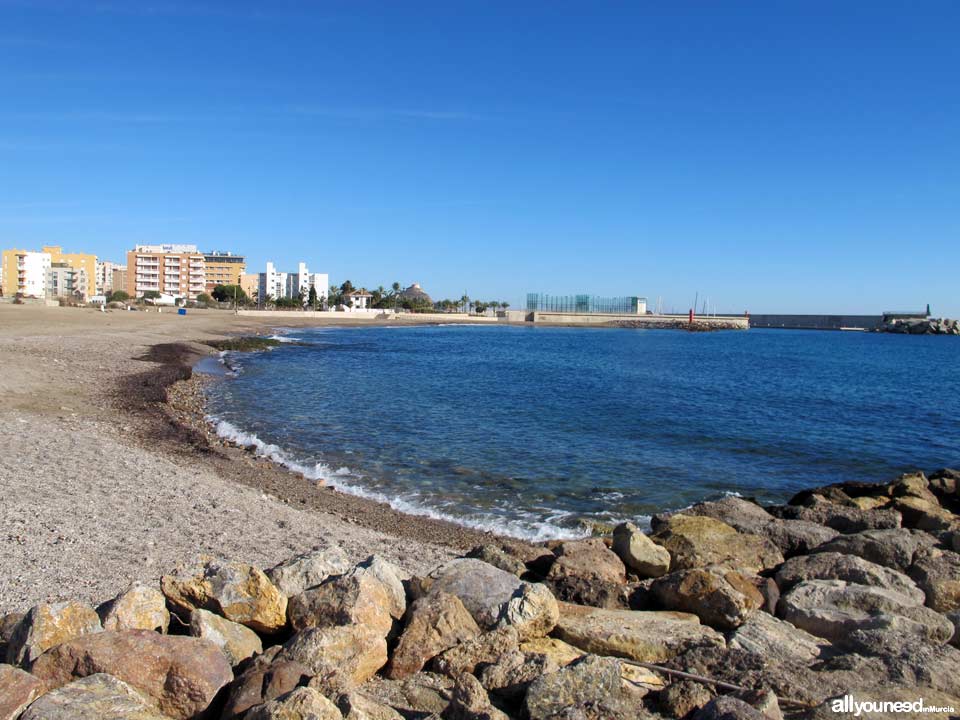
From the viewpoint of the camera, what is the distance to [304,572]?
650 centimetres

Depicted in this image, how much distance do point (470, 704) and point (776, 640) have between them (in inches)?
131

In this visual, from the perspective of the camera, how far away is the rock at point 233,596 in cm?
589

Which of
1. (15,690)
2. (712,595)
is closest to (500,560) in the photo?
(712,595)

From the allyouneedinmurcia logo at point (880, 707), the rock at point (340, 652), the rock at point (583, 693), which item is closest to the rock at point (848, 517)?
the allyouneedinmurcia logo at point (880, 707)

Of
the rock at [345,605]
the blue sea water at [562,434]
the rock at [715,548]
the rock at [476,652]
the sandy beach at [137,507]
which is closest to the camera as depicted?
the rock at [476,652]

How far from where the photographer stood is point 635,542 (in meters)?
9.27

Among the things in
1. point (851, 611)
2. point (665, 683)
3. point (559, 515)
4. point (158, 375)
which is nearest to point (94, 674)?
point (665, 683)

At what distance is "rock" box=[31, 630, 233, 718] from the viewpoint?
4.80m

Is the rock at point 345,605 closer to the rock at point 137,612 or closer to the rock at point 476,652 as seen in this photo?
the rock at point 476,652

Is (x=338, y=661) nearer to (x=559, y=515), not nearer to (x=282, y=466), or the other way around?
(x=559, y=515)

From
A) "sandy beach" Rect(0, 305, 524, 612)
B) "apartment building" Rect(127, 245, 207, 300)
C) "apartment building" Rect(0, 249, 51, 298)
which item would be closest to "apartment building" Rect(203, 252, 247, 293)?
"apartment building" Rect(127, 245, 207, 300)

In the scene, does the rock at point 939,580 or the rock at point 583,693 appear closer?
the rock at point 583,693

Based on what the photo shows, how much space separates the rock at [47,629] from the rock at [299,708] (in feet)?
5.55

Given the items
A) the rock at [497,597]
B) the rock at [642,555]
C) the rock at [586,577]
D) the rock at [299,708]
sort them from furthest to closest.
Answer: the rock at [642,555]
the rock at [586,577]
the rock at [497,597]
the rock at [299,708]
